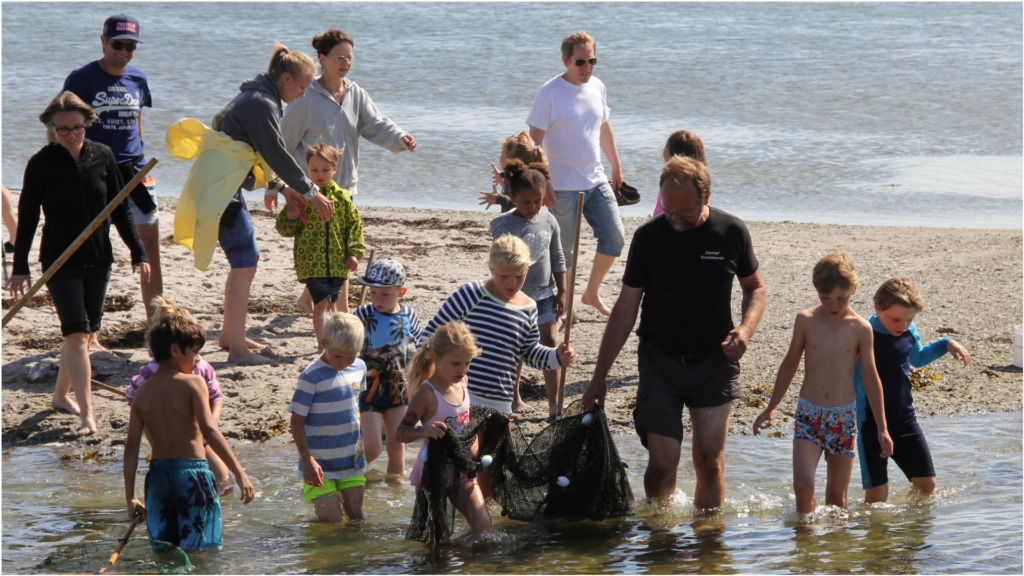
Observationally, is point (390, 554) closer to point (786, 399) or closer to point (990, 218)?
point (786, 399)

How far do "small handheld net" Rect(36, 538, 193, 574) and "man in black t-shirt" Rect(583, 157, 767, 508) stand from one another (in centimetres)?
191

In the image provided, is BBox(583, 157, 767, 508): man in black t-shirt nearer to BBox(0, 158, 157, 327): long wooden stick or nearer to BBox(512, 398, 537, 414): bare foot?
BBox(512, 398, 537, 414): bare foot

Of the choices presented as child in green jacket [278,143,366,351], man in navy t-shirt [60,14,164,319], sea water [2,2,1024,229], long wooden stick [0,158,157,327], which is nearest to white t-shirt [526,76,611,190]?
child in green jacket [278,143,366,351]

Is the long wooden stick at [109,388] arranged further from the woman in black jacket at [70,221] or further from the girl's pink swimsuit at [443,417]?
the girl's pink swimsuit at [443,417]

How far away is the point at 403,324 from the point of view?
5473 millimetres

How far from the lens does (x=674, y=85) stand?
22.5 meters

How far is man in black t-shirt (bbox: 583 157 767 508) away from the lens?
4723mm

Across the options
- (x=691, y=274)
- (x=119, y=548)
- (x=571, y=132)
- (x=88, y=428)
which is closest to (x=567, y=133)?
(x=571, y=132)

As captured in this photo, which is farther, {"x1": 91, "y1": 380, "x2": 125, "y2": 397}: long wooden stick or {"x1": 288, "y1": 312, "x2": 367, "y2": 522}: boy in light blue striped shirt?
{"x1": 91, "y1": 380, "x2": 125, "y2": 397}: long wooden stick

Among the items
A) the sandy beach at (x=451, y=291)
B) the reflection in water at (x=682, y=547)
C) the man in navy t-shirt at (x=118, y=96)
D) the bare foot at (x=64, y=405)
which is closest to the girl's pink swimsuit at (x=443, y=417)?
the sandy beach at (x=451, y=291)

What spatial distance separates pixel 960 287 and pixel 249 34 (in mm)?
23568

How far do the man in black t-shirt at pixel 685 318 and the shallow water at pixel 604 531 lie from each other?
1.19 ft

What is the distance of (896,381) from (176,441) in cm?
326

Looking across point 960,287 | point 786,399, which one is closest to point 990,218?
point 960,287
